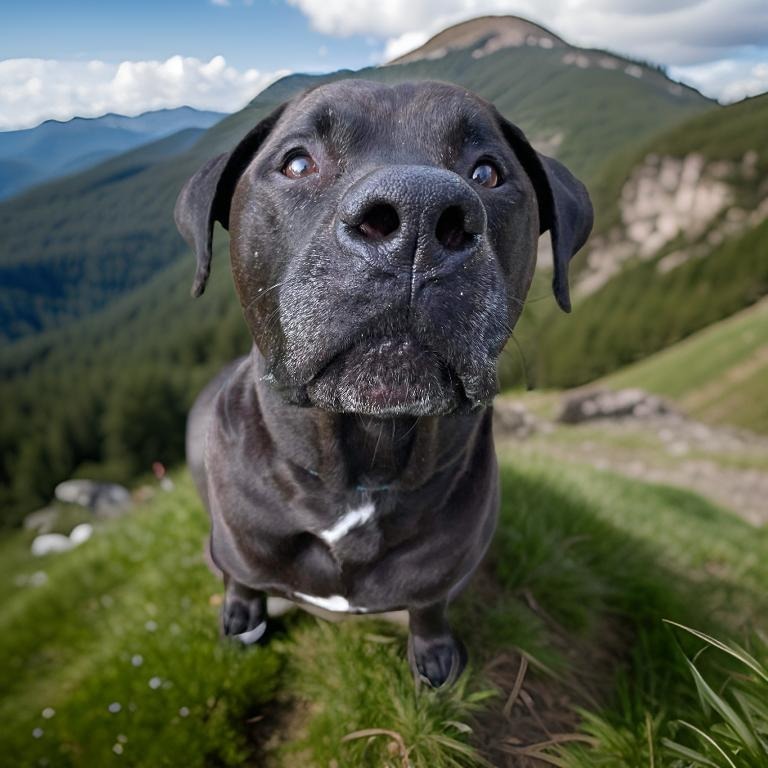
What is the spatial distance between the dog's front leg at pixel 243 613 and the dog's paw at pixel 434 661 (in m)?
0.75

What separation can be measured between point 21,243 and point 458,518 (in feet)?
174

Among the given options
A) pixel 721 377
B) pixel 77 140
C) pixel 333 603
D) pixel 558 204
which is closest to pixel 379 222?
pixel 558 204

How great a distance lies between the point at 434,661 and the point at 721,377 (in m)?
32.7

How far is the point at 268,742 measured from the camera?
102 inches

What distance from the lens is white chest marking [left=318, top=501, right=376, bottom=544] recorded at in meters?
2.08

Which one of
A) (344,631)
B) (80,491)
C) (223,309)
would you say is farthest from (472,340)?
(223,309)

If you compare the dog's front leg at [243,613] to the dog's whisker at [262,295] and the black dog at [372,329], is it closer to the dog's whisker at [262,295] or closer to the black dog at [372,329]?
the black dog at [372,329]

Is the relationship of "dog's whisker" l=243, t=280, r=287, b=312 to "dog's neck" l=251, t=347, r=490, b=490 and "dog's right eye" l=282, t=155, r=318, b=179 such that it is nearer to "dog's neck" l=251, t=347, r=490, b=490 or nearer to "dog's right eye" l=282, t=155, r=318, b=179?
"dog's neck" l=251, t=347, r=490, b=490

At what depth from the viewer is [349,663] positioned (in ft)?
8.56

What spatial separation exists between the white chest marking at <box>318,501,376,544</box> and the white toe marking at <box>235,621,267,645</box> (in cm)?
103

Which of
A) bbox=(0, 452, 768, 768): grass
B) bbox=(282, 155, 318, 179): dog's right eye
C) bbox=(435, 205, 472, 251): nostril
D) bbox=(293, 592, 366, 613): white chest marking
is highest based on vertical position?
bbox=(282, 155, 318, 179): dog's right eye

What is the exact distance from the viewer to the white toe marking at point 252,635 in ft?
9.17

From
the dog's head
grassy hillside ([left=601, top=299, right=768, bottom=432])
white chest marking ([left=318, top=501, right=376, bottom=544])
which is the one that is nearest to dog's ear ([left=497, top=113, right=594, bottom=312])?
the dog's head

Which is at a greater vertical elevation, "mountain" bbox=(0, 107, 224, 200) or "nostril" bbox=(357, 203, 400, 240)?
"mountain" bbox=(0, 107, 224, 200)
